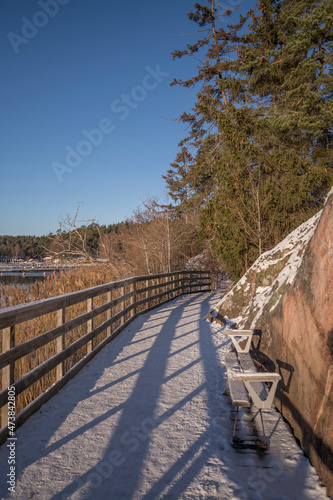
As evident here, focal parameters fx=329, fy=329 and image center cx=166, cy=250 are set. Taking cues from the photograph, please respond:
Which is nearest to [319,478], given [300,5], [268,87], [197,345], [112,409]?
[112,409]

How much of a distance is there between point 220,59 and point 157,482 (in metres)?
18.7

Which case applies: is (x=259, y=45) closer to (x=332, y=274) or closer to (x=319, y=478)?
(x=332, y=274)

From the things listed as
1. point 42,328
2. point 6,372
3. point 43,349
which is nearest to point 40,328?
point 42,328

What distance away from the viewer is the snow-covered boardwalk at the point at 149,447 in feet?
7.91

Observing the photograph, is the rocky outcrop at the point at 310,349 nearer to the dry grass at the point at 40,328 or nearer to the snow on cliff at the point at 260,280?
the snow on cliff at the point at 260,280

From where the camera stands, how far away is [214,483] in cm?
247

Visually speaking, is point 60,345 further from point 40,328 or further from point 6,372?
point 40,328

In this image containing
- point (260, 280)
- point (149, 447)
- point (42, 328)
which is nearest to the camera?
point (149, 447)

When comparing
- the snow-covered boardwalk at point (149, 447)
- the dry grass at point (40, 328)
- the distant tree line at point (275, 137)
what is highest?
the distant tree line at point (275, 137)

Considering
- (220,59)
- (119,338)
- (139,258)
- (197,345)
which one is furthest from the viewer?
(139,258)

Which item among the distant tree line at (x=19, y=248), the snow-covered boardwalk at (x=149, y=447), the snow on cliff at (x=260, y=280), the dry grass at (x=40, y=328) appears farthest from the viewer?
the distant tree line at (x=19, y=248)

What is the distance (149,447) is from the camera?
9.59ft

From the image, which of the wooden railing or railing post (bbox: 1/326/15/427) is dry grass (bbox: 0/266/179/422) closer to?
the wooden railing

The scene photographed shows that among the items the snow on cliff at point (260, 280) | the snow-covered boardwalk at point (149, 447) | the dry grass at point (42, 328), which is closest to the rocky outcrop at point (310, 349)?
the snow-covered boardwalk at point (149, 447)
